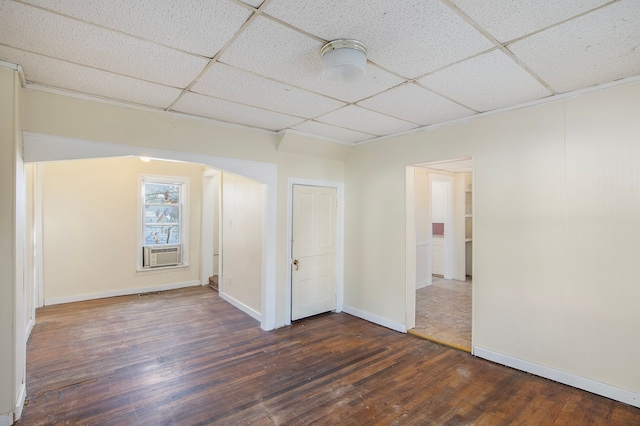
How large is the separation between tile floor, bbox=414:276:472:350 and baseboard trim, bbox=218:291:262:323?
2224 mm

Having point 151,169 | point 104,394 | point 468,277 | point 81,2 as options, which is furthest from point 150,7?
point 468,277

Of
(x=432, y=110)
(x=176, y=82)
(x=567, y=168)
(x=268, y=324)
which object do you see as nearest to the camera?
(x=176, y=82)

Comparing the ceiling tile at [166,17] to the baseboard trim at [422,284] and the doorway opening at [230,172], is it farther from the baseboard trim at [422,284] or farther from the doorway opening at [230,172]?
the baseboard trim at [422,284]

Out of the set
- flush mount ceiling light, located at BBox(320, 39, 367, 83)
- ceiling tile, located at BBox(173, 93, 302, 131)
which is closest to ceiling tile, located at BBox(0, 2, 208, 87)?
ceiling tile, located at BBox(173, 93, 302, 131)

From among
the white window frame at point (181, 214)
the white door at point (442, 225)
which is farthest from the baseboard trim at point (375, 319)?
the white window frame at point (181, 214)

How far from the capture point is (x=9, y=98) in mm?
2174

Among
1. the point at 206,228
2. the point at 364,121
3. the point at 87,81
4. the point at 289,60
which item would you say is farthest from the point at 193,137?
the point at 206,228

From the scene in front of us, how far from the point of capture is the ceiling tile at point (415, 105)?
267cm

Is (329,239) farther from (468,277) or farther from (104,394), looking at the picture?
(468,277)

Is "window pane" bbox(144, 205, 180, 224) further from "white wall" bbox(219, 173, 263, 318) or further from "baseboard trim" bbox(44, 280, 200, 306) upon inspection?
"white wall" bbox(219, 173, 263, 318)

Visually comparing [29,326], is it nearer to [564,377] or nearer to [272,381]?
[272,381]

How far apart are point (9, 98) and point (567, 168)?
4498mm

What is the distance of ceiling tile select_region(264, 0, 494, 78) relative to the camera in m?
1.53

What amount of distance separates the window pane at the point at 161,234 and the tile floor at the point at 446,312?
15.9 feet
